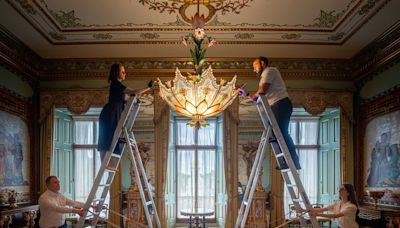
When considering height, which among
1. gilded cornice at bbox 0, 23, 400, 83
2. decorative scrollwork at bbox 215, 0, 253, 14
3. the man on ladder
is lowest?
the man on ladder

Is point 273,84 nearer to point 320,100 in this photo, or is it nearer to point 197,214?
point 320,100

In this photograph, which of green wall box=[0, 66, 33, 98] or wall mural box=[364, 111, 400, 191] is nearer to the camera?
wall mural box=[364, 111, 400, 191]

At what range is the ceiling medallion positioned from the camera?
19.7 ft

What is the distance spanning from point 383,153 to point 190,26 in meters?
3.75

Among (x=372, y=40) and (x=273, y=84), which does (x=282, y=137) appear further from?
(x=372, y=40)

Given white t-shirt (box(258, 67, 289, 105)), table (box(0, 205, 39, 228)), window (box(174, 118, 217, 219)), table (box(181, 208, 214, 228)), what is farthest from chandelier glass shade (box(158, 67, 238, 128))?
window (box(174, 118, 217, 219))

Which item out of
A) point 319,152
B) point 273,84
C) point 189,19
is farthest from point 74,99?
point 319,152

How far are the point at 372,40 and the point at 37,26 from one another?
5415 mm

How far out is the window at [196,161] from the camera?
11.2 meters

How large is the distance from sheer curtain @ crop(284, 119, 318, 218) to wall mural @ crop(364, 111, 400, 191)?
118 inches

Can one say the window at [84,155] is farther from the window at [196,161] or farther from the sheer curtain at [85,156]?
the window at [196,161]

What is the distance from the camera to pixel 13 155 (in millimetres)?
7242

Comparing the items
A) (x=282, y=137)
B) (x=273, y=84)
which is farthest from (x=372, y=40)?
(x=282, y=137)

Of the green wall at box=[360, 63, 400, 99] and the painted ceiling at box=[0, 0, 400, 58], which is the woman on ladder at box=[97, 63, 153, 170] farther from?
the green wall at box=[360, 63, 400, 99]
